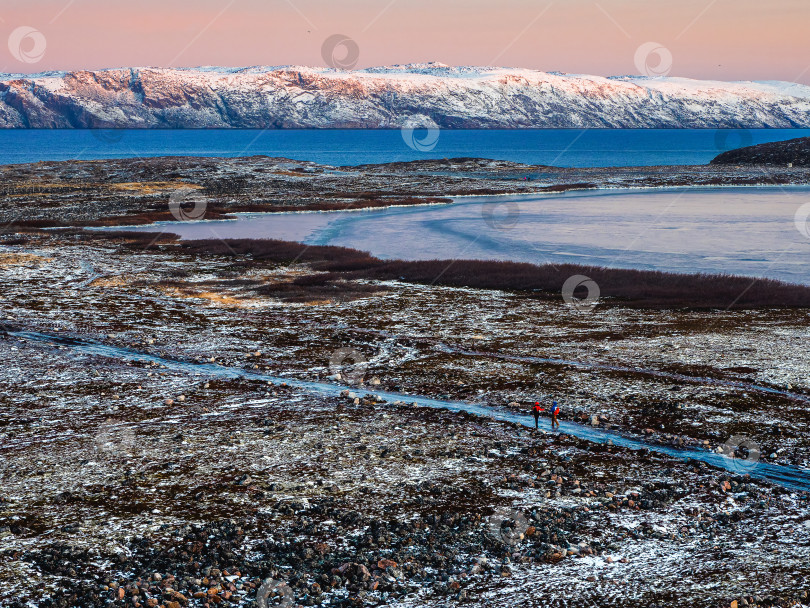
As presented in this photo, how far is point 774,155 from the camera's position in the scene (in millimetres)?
161000

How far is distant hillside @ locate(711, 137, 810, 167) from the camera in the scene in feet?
505

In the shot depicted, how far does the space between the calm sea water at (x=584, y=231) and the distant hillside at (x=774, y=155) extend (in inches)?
2349

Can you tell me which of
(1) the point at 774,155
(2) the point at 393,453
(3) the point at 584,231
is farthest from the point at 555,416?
(1) the point at 774,155

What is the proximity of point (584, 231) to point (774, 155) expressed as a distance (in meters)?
115

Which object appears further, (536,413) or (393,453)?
(536,413)

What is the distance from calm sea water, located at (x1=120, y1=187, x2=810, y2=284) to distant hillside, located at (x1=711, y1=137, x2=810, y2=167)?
59665 mm

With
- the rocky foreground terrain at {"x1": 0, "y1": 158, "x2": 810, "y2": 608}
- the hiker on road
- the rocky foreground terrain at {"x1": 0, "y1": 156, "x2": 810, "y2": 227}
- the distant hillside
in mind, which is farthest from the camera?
the distant hillside

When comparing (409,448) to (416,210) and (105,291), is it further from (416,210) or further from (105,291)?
(416,210)

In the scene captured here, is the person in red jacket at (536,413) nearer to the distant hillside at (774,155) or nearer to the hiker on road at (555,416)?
the hiker on road at (555,416)

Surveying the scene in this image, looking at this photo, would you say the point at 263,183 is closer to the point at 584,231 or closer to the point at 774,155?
the point at 584,231

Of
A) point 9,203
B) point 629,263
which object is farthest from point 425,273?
point 9,203

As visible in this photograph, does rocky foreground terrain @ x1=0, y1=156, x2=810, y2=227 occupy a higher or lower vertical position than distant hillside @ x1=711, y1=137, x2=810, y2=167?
lower

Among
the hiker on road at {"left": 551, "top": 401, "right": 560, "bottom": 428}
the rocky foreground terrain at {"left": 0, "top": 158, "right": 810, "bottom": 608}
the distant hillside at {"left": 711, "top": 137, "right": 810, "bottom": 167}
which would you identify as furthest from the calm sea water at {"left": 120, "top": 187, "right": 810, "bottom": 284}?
the distant hillside at {"left": 711, "top": 137, "right": 810, "bottom": 167}

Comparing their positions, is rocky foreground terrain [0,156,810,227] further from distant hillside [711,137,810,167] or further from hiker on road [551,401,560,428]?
hiker on road [551,401,560,428]
